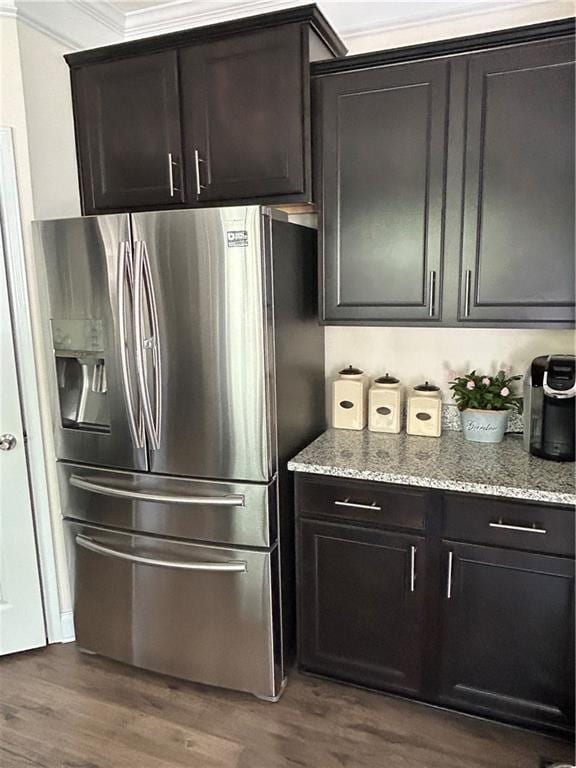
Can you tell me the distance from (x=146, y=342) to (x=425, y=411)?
1162 millimetres

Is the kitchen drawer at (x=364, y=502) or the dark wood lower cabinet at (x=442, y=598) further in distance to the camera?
the kitchen drawer at (x=364, y=502)

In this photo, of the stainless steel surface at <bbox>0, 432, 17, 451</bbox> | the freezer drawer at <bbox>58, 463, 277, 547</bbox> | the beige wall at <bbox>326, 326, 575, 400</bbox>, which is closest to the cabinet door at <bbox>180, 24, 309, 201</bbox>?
the beige wall at <bbox>326, 326, 575, 400</bbox>

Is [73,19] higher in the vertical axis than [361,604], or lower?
higher

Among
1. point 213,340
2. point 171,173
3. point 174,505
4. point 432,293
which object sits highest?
point 171,173

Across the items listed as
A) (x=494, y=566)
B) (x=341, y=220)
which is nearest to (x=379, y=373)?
(x=341, y=220)

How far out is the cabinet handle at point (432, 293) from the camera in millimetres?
2014

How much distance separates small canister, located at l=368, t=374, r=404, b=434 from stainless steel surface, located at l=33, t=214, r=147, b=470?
3.22 feet

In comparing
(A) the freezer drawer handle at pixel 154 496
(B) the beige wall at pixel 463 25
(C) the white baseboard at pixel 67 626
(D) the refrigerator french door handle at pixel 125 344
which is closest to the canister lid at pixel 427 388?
(A) the freezer drawer handle at pixel 154 496

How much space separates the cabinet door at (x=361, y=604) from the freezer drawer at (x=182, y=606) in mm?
151

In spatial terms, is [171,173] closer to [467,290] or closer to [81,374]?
[81,374]

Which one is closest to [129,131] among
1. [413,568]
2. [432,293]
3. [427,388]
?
[432,293]

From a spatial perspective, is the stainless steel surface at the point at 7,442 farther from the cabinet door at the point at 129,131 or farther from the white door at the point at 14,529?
the cabinet door at the point at 129,131

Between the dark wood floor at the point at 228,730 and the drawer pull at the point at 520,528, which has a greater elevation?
the drawer pull at the point at 520,528

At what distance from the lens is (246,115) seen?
2.05 meters
